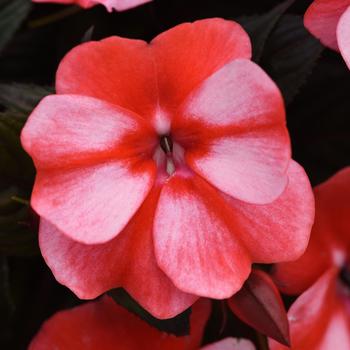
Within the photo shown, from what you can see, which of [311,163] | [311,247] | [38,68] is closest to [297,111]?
[311,163]

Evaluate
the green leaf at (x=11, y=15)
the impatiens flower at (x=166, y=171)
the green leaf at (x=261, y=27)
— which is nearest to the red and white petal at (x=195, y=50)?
the impatiens flower at (x=166, y=171)

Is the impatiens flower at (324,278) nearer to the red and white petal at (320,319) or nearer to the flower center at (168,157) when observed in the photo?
the red and white petal at (320,319)

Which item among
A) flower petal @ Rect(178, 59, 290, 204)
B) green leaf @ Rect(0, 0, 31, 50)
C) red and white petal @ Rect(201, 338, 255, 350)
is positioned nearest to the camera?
flower petal @ Rect(178, 59, 290, 204)

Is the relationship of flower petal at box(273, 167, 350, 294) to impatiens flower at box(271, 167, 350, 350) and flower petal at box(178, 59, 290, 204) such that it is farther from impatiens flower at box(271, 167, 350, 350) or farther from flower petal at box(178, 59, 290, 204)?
flower petal at box(178, 59, 290, 204)

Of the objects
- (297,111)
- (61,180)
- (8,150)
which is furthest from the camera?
(297,111)

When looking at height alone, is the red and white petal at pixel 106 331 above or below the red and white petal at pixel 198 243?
below

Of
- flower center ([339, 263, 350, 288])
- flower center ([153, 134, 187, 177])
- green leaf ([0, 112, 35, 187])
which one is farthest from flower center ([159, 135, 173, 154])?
flower center ([339, 263, 350, 288])

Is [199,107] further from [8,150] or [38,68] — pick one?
[38,68]
